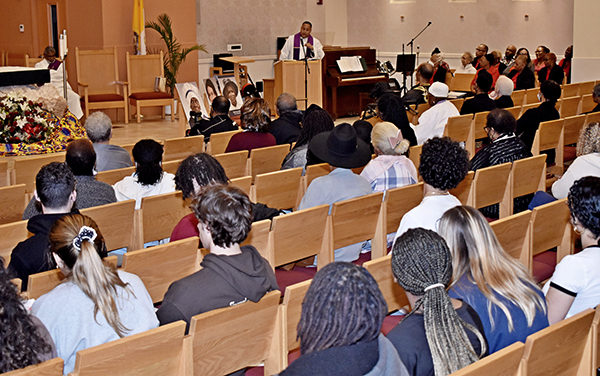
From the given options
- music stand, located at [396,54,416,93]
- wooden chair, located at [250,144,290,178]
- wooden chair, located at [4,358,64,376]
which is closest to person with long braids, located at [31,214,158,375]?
wooden chair, located at [4,358,64,376]

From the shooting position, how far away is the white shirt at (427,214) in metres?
3.16

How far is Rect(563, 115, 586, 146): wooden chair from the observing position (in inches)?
250

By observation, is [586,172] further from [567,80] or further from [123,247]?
[567,80]

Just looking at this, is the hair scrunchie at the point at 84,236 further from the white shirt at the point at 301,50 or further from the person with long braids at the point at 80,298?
the white shirt at the point at 301,50

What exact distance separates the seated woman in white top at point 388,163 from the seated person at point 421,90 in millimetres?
3705

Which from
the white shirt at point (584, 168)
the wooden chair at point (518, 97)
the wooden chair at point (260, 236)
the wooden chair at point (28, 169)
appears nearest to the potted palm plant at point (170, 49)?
the wooden chair at point (518, 97)

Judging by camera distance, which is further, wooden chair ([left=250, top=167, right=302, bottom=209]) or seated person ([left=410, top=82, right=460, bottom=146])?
seated person ([left=410, top=82, right=460, bottom=146])

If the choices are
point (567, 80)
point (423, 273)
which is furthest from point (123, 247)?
point (567, 80)

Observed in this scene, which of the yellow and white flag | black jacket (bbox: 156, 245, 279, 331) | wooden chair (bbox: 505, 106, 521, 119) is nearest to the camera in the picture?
black jacket (bbox: 156, 245, 279, 331)

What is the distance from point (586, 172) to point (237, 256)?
270 centimetres

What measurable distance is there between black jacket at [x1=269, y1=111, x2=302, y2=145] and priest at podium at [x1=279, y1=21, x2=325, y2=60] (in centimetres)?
463

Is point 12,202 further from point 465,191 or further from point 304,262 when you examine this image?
point 465,191

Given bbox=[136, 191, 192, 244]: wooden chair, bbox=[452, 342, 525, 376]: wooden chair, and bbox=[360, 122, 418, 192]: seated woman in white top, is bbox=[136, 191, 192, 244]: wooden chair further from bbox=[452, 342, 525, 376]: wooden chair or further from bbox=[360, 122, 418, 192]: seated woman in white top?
bbox=[452, 342, 525, 376]: wooden chair

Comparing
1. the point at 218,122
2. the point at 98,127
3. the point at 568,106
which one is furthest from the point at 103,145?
the point at 568,106
